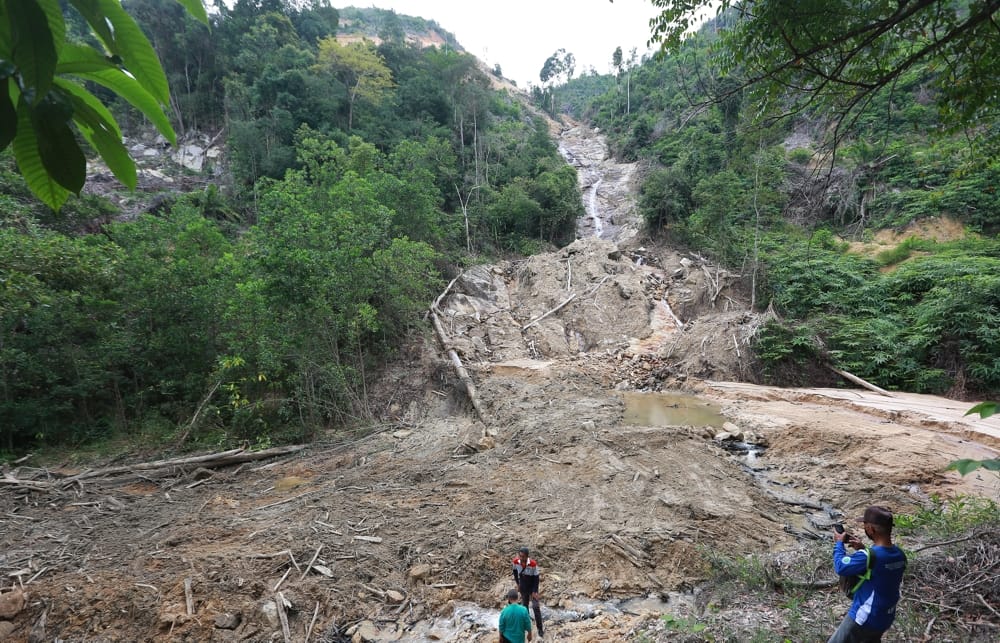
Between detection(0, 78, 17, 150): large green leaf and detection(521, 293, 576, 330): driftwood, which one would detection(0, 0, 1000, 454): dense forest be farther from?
detection(521, 293, 576, 330): driftwood

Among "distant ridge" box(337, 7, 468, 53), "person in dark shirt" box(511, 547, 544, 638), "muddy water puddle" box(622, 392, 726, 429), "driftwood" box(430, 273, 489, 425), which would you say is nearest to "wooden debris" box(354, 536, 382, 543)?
"person in dark shirt" box(511, 547, 544, 638)

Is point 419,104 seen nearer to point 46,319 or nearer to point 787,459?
point 46,319

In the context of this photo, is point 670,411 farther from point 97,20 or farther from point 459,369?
point 97,20

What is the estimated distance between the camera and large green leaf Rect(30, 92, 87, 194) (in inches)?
26.1

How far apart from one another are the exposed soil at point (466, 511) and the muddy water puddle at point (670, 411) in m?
0.15

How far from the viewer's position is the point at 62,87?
798 mm

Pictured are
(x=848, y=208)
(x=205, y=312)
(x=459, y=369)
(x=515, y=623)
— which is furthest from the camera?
(x=848, y=208)

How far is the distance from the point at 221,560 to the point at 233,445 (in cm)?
445

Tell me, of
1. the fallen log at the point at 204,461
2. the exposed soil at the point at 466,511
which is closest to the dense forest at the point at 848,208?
the exposed soil at the point at 466,511

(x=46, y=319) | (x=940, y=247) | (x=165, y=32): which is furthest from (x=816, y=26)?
(x=165, y=32)

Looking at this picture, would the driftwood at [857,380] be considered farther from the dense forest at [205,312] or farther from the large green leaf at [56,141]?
the large green leaf at [56,141]

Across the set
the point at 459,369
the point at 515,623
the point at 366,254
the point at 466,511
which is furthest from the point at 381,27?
the point at 515,623

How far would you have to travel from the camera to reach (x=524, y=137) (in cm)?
3281

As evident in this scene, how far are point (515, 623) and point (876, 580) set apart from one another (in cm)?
248
